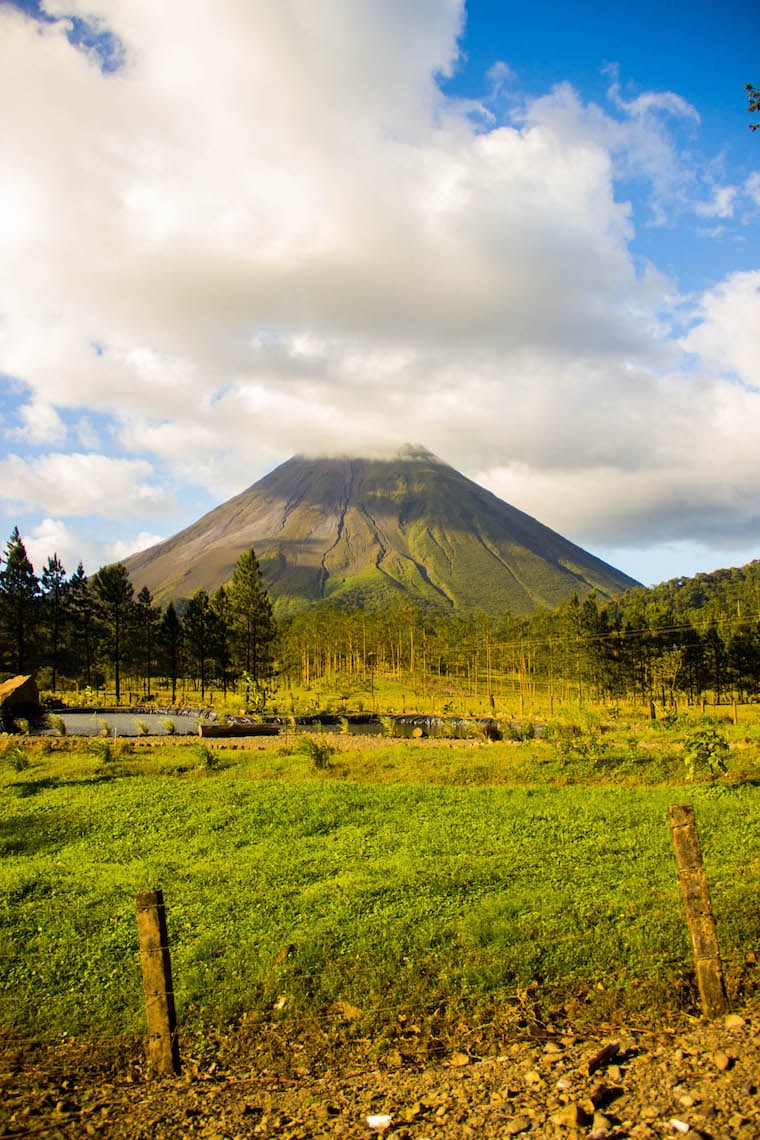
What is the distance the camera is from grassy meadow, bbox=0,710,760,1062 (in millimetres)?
6477

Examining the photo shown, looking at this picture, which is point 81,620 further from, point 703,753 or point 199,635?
point 703,753

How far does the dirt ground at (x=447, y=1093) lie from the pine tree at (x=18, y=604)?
62.7 m

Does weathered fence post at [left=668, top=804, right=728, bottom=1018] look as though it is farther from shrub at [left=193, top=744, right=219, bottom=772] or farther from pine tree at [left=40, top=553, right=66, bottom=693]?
pine tree at [left=40, top=553, right=66, bottom=693]

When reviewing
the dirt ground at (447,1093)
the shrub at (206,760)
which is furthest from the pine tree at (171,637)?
the dirt ground at (447,1093)

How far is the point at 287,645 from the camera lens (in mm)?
82625

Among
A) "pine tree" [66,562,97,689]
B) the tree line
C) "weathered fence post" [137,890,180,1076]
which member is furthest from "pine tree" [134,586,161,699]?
"weathered fence post" [137,890,180,1076]

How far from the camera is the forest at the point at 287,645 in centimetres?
6050

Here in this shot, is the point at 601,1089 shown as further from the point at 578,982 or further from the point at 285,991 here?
the point at 285,991

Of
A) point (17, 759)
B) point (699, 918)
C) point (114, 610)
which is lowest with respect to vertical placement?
point (17, 759)

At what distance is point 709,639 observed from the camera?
199 feet

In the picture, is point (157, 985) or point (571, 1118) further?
point (157, 985)

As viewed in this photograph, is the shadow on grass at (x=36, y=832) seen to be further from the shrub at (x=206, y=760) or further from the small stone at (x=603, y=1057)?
the small stone at (x=603, y=1057)

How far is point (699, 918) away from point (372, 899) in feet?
15.0

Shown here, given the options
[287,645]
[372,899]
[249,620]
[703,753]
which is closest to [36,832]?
[372,899]
